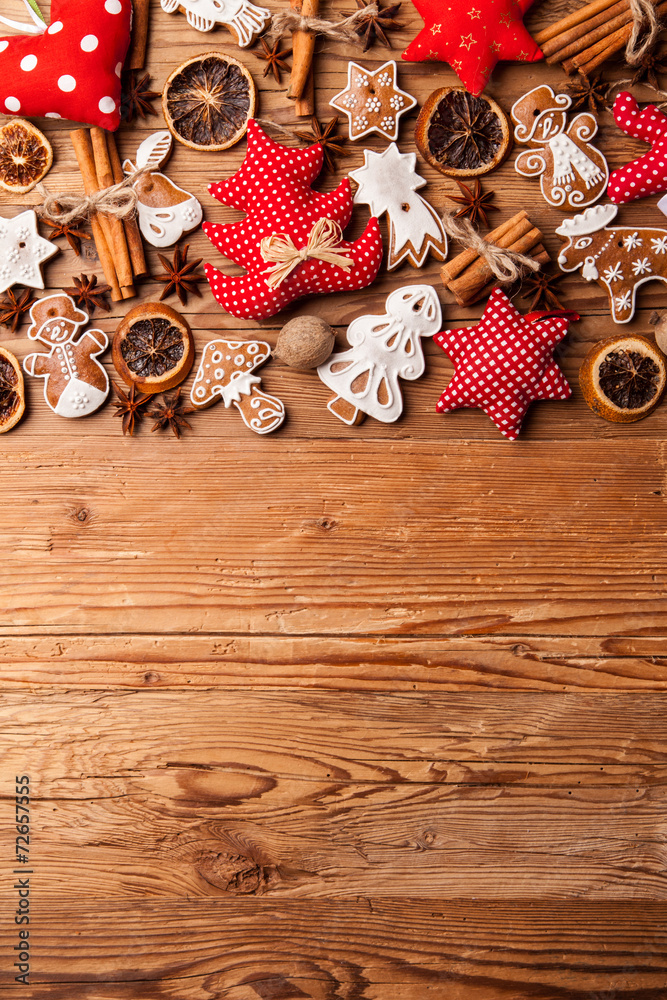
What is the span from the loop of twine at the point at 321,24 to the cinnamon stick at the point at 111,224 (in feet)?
1.20


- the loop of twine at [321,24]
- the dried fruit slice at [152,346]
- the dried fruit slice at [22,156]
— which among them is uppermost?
the loop of twine at [321,24]

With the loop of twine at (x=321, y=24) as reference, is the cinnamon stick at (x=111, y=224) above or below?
below

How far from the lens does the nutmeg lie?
1128 millimetres

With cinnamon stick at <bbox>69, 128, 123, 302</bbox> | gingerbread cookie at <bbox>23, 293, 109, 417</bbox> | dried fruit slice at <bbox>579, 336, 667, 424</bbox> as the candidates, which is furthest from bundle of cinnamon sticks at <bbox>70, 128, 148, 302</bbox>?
dried fruit slice at <bbox>579, 336, 667, 424</bbox>

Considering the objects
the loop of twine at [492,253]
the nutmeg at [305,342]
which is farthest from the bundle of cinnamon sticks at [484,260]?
the nutmeg at [305,342]

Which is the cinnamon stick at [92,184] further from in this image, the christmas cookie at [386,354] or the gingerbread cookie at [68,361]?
the christmas cookie at [386,354]

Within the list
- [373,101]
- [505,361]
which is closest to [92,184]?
[373,101]

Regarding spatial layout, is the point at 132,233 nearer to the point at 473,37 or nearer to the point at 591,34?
the point at 473,37

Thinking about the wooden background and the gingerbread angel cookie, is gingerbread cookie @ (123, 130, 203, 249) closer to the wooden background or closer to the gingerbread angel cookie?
the wooden background

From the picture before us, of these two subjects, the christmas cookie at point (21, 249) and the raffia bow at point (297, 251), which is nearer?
the raffia bow at point (297, 251)

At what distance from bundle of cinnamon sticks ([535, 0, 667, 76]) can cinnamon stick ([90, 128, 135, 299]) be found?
2.65ft

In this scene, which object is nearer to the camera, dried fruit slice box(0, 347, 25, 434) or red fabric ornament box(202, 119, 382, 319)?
red fabric ornament box(202, 119, 382, 319)

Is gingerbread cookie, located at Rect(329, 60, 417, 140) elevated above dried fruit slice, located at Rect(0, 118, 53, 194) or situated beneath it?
elevated above

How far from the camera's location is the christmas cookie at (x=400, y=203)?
118cm
